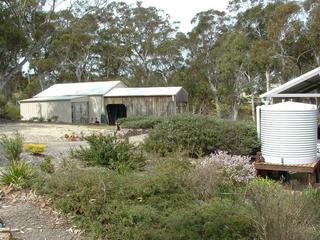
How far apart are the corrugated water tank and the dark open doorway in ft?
105

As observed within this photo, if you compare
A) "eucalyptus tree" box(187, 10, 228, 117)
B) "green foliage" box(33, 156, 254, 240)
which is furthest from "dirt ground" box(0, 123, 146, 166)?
"eucalyptus tree" box(187, 10, 228, 117)

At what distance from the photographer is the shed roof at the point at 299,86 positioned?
13.5 meters

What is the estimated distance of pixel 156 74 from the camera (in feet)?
196

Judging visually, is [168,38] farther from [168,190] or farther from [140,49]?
[168,190]

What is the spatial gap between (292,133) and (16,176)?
6523 mm

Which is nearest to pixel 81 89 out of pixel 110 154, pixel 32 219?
pixel 110 154

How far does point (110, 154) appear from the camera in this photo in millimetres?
10367

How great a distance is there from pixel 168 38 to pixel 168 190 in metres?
51.8

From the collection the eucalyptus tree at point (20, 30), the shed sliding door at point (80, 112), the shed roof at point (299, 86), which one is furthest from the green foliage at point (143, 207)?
the shed sliding door at point (80, 112)

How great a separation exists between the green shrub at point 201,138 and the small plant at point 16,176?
5.32 m

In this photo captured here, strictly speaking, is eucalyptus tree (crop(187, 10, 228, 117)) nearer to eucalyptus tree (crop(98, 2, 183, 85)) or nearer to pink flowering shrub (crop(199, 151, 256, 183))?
eucalyptus tree (crop(98, 2, 183, 85))

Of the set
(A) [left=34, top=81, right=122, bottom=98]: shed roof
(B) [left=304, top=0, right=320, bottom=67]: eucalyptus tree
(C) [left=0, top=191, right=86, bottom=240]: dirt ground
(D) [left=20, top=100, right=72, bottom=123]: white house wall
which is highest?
(B) [left=304, top=0, right=320, bottom=67]: eucalyptus tree

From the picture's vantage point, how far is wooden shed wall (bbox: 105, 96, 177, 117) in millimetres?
39094

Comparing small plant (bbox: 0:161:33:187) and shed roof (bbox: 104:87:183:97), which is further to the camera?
shed roof (bbox: 104:87:183:97)
